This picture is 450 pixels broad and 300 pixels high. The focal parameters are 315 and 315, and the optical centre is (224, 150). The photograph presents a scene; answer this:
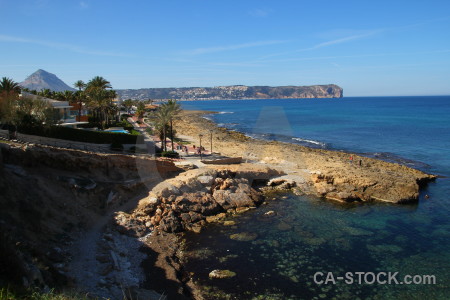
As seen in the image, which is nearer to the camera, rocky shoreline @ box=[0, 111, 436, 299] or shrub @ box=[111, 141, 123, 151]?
rocky shoreline @ box=[0, 111, 436, 299]

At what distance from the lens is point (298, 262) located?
18.6 meters

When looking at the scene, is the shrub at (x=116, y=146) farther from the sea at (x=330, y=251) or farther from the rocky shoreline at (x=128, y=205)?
the sea at (x=330, y=251)

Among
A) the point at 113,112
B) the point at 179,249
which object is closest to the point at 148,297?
the point at 179,249

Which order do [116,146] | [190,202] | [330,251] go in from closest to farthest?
[330,251], [190,202], [116,146]

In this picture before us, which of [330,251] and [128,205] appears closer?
[330,251]

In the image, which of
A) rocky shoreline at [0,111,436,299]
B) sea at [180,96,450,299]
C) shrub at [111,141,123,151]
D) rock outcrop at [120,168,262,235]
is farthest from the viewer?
shrub at [111,141,123,151]

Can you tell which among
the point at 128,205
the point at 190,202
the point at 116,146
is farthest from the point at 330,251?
the point at 116,146

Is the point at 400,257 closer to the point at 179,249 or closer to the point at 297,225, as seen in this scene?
the point at 297,225

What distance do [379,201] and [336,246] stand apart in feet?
38.4

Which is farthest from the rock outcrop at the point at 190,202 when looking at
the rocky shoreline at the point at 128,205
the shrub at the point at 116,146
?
the shrub at the point at 116,146

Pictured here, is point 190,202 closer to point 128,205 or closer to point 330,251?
point 128,205

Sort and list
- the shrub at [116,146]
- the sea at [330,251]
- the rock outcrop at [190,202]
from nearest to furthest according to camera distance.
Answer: the sea at [330,251], the rock outcrop at [190,202], the shrub at [116,146]

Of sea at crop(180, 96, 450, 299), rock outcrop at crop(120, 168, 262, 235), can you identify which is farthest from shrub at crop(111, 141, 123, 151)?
sea at crop(180, 96, 450, 299)

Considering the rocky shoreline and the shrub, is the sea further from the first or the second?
the shrub
